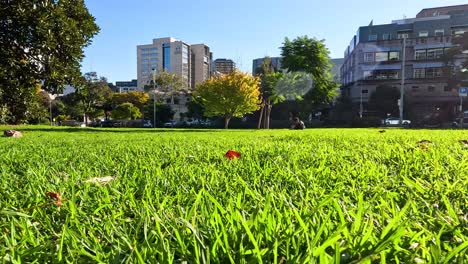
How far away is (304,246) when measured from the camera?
0.98m

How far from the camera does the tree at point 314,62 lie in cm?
4212

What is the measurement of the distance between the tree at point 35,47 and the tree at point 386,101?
6077 centimetres

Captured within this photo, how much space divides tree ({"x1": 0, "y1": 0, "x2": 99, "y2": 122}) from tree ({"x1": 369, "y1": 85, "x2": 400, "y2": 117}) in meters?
60.8

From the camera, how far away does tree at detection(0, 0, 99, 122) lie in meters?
8.33

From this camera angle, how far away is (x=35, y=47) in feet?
28.4

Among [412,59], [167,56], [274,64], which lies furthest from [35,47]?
[167,56]

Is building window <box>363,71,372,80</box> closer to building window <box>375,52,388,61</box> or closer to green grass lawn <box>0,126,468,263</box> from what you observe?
building window <box>375,52,388,61</box>

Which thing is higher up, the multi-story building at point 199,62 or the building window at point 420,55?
the multi-story building at point 199,62

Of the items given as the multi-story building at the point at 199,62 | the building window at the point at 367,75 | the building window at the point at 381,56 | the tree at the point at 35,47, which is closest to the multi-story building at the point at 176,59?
the multi-story building at the point at 199,62

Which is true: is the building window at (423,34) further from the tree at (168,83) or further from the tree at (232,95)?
the tree at (232,95)

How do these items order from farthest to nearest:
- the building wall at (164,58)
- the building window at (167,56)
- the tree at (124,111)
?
the building window at (167,56)
the building wall at (164,58)
the tree at (124,111)

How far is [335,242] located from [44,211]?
41.3 inches

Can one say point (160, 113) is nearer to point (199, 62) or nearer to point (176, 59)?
point (176, 59)

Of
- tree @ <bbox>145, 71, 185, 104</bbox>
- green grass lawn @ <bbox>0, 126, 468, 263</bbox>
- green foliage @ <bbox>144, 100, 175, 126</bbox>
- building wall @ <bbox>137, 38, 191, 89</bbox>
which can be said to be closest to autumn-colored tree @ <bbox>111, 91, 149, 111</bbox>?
tree @ <bbox>145, 71, 185, 104</bbox>
